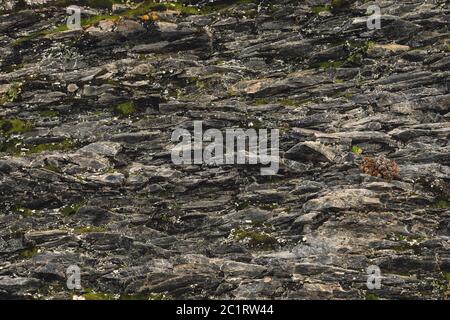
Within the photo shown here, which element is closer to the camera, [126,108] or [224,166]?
[224,166]

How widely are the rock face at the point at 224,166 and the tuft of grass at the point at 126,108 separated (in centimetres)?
7

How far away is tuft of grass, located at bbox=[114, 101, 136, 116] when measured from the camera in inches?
1075

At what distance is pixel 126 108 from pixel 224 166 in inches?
259

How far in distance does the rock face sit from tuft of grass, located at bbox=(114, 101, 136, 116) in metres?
0.07

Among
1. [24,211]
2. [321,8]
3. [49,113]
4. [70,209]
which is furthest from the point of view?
[321,8]

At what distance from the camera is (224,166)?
78.6 feet

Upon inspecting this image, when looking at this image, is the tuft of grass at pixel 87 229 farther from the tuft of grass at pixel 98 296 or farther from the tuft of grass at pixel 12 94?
the tuft of grass at pixel 12 94

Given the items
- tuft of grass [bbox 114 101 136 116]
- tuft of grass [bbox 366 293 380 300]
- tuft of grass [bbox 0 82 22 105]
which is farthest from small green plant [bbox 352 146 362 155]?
tuft of grass [bbox 0 82 22 105]

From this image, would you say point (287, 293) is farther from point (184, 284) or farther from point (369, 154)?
point (369, 154)

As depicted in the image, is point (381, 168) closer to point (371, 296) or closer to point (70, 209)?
point (371, 296)

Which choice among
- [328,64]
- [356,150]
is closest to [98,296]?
[356,150]

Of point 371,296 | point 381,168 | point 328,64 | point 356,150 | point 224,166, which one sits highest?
point 328,64

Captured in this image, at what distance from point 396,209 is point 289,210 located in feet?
13.4
